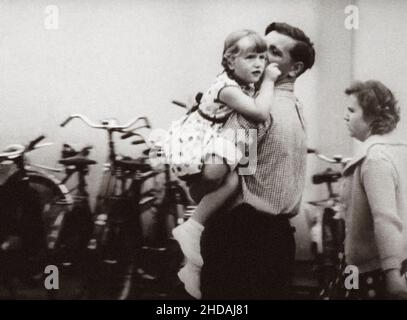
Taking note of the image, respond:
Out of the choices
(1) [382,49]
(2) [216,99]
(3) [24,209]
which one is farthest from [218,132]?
(3) [24,209]

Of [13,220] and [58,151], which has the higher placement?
[58,151]

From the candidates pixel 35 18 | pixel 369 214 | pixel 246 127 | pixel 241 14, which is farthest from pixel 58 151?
pixel 369 214

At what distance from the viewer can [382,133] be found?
3.74 metres

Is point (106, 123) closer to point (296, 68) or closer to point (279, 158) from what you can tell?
point (279, 158)

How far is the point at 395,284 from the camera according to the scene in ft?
12.0

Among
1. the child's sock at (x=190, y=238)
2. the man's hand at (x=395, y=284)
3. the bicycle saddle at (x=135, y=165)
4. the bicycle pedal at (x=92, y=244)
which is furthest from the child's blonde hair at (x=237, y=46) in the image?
the man's hand at (x=395, y=284)

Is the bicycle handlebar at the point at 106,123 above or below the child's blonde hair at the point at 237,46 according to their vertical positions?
below

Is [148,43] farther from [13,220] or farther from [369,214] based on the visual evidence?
[369,214]

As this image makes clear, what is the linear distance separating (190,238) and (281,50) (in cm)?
130

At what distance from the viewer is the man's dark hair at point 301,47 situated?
370 centimetres

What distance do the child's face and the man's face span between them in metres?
0.08

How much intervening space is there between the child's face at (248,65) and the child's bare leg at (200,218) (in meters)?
0.60

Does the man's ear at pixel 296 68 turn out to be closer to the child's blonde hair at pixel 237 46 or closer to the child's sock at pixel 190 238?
the child's blonde hair at pixel 237 46

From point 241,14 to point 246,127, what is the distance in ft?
2.41
